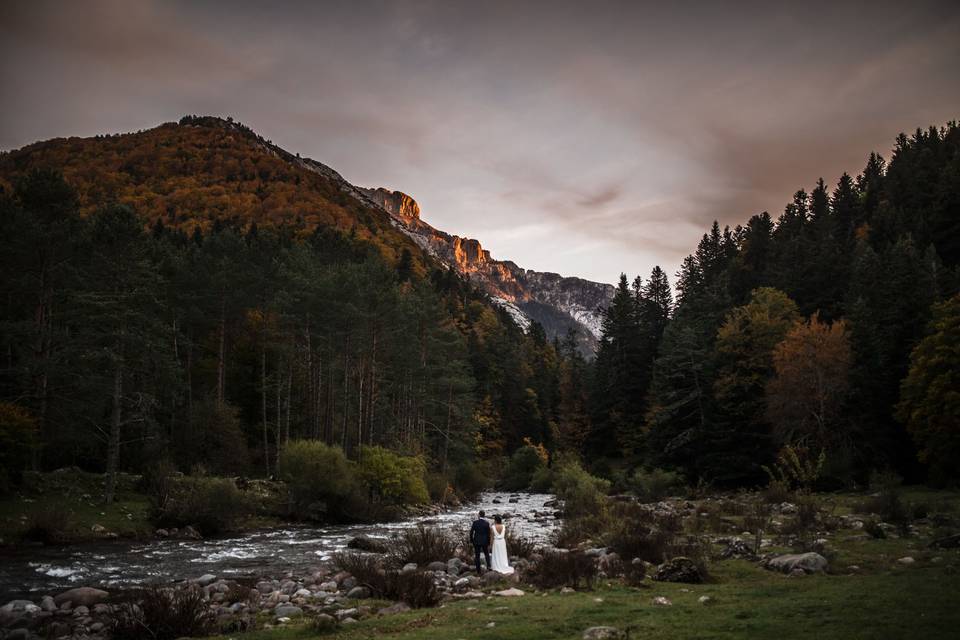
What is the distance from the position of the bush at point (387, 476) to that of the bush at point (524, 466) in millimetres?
31045

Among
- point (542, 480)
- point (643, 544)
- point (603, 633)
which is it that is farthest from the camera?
point (542, 480)

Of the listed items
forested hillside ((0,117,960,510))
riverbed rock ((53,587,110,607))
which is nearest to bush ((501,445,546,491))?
forested hillside ((0,117,960,510))

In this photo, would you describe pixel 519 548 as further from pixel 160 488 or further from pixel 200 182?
pixel 200 182

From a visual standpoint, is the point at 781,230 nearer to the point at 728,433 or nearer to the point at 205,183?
the point at 728,433

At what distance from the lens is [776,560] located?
14.6 metres

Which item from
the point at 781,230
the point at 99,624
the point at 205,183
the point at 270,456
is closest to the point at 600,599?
the point at 99,624

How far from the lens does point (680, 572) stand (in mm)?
13891

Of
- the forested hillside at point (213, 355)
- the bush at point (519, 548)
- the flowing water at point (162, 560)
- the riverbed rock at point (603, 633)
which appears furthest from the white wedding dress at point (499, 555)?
the forested hillside at point (213, 355)

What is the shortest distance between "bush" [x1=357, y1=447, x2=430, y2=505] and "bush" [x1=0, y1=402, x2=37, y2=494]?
1722cm

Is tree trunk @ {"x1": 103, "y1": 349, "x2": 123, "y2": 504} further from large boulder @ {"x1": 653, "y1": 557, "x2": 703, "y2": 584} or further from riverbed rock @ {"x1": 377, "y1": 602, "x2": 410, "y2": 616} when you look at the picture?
large boulder @ {"x1": 653, "y1": 557, "x2": 703, "y2": 584}

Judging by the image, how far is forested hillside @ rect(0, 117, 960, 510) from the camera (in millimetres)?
31078

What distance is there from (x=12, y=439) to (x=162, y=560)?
975 cm

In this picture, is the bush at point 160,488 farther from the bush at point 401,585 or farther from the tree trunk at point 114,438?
the bush at point 401,585

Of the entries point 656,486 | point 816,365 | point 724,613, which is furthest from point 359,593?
point 816,365
